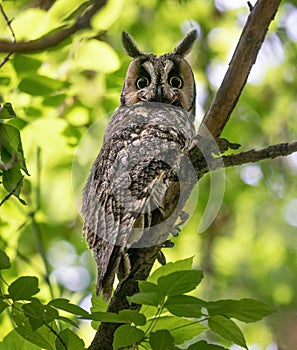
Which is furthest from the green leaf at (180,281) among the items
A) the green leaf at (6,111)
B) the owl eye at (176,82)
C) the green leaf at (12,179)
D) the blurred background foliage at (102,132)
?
the owl eye at (176,82)

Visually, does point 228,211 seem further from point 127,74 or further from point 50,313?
point 50,313

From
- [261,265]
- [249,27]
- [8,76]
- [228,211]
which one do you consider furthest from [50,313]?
[261,265]

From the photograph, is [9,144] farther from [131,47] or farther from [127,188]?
[131,47]

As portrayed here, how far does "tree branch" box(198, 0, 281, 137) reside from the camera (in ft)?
7.43

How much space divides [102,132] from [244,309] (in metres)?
1.69

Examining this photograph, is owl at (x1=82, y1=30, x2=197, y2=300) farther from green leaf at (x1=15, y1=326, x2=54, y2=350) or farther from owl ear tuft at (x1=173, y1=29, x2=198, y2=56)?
owl ear tuft at (x1=173, y1=29, x2=198, y2=56)

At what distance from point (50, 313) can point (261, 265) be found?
4364 mm

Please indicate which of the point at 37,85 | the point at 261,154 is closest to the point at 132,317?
the point at 261,154

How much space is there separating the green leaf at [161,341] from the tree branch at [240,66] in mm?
921

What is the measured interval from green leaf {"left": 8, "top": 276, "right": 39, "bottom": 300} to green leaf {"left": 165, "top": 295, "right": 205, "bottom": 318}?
34 cm

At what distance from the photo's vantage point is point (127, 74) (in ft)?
10.3

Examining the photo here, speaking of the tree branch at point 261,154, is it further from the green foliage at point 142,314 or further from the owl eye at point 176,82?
the owl eye at point 176,82

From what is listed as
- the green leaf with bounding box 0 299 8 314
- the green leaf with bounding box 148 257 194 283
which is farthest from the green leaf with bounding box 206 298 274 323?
the green leaf with bounding box 0 299 8 314

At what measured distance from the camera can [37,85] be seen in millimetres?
2781
